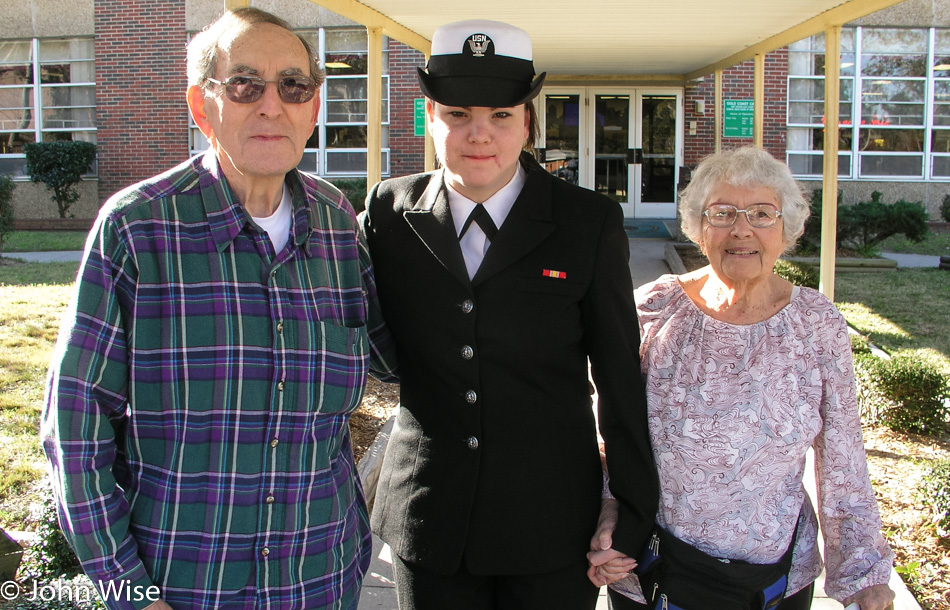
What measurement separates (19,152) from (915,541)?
18.4 meters

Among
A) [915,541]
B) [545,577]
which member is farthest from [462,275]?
[915,541]

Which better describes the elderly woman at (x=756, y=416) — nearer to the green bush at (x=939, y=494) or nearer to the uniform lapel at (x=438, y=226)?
the uniform lapel at (x=438, y=226)

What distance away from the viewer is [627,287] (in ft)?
6.51

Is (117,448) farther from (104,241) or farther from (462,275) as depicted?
(462,275)

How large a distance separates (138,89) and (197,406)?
16155 millimetres

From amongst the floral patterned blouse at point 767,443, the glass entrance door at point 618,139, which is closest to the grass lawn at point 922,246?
the glass entrance door at point 618,139

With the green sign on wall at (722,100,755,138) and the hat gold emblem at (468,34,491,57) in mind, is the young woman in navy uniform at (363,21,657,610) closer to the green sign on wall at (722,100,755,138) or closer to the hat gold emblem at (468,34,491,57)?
the hat gold emblem at (468,34,491,57)

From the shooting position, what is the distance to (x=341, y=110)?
638 inches

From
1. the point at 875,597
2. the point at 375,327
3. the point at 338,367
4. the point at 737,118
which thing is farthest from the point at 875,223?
the point at 338,367

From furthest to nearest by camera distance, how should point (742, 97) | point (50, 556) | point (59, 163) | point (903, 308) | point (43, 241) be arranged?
point (59, 163) < point (742, 97) < point (43, 241) < point (903, 308) < point (50, 556)

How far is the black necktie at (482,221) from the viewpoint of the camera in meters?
2.01

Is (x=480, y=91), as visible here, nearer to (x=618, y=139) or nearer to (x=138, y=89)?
(x=618, y=139)

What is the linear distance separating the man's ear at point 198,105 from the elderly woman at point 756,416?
4.13 ft

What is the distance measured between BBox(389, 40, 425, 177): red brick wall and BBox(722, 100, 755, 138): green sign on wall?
6355 millimetres
